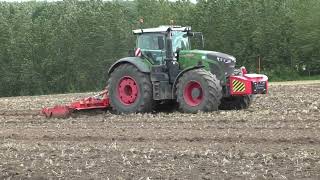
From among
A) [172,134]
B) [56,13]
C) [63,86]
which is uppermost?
[56,13]

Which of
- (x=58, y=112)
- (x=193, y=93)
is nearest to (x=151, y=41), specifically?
(x=193, y=93)

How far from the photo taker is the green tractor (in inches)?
570

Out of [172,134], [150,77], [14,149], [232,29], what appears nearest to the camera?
[14,149]

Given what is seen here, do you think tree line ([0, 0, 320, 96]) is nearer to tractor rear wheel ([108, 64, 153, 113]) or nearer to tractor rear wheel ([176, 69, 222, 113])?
tractor rear wheel ([108, 64, 153, 113])

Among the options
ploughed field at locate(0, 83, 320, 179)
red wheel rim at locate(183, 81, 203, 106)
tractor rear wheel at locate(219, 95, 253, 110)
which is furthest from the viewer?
tractor rear wheel at locate(219, 95, 253, 110)

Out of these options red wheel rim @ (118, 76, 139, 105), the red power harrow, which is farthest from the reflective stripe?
the red power harrow

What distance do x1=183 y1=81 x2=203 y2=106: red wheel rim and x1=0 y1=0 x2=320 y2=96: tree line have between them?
105 feet

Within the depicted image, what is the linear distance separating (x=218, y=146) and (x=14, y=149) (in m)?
3.57

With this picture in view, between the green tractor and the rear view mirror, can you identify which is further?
the rear view mirror

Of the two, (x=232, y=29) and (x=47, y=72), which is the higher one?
(x=232, y=29)

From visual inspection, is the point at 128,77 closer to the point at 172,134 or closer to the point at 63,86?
the point at 172,134

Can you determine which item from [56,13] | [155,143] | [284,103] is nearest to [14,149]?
[155,143]

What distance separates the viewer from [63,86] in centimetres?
5066

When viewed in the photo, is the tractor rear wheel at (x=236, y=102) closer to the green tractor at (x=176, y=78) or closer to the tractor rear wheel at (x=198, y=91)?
the green tractor at (x=176, y=78)
